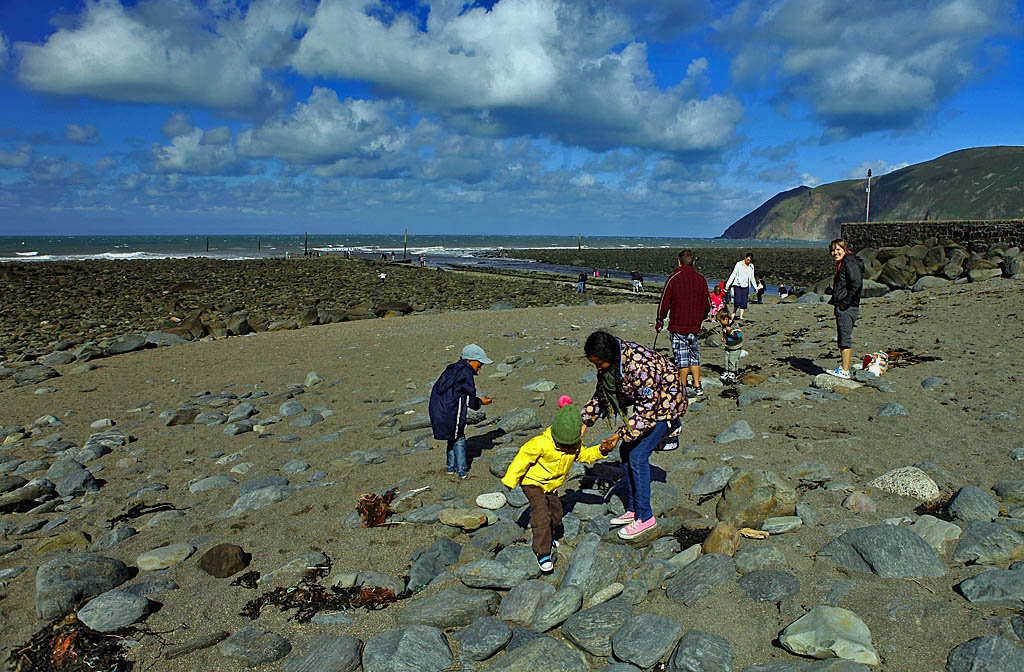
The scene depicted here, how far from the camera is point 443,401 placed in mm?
6625

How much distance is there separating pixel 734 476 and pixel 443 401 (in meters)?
2.94

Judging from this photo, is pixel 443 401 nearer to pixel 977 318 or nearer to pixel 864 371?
pixel 864 371

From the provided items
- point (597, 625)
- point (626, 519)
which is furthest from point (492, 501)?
point (597, 625)

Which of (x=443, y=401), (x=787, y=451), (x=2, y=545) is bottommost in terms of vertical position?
(x=2, y=545)

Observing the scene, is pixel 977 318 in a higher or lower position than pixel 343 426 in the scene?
higher

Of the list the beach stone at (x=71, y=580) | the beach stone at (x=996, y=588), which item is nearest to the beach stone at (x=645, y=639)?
the beach stone at (x=996, y=588)

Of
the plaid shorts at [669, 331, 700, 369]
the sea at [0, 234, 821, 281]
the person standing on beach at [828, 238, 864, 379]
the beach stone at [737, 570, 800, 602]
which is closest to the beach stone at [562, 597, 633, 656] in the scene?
the beach stone at [737, 570, 800, 602]

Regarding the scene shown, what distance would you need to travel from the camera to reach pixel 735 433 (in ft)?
22.7

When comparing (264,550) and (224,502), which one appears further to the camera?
(224,502)

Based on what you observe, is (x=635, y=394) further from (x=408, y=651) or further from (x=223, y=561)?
(x=223, y=561)

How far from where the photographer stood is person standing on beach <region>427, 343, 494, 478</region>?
21.6 feet

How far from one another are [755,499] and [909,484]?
4.35 feet

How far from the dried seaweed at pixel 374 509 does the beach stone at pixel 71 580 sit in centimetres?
189

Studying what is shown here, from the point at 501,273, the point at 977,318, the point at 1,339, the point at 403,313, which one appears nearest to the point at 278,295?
the point at 403,313
